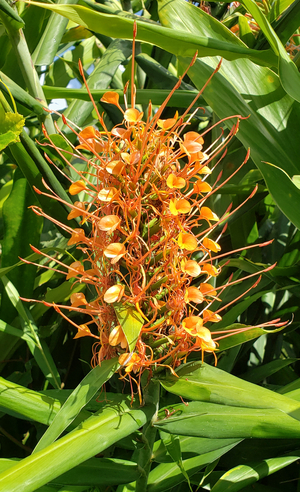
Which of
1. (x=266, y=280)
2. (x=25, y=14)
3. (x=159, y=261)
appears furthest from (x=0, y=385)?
(x=25, y=14)

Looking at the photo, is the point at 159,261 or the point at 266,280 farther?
the point at 266,280

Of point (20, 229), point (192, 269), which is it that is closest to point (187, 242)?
point (192, 269)

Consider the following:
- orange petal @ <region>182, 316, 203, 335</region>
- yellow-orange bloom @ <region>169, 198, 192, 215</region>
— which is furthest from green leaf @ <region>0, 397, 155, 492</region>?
yellow-orange bloom @ <region>169, 198, 192, 215</region>

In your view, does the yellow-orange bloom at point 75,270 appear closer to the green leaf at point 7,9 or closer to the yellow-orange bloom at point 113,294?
the yellow-orange bloom at point 113,294

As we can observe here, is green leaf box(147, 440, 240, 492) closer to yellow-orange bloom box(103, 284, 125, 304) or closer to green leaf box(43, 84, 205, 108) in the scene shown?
yellow-orange bloom box(103, 284, 125, 304)

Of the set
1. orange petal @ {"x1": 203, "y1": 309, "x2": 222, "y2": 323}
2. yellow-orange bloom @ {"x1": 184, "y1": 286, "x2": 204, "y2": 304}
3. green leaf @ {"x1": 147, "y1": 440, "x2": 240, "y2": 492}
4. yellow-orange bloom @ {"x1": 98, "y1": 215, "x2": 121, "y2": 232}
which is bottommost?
green leaf @ {"x1": 147, "y1": 440, "x2": 240, "y2": 492}

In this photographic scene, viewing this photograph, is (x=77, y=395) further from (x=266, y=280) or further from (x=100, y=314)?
(x=266, y=280)
